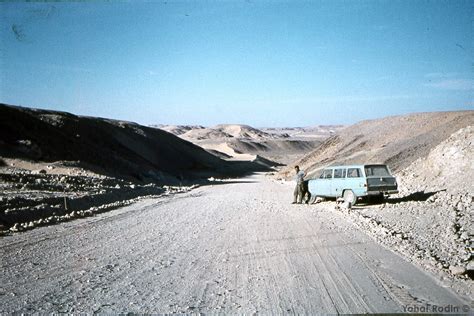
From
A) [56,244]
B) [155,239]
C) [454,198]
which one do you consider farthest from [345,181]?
[56,244]

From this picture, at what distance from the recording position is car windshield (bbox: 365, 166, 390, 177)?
1462 centimetres

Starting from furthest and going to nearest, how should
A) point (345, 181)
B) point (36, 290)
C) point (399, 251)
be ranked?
point (345, 181), point (399, 251), point (36, 290)

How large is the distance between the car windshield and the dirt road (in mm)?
4103

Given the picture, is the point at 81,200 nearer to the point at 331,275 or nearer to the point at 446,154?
the point at 331,275

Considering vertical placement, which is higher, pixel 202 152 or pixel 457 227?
pixel 202 152

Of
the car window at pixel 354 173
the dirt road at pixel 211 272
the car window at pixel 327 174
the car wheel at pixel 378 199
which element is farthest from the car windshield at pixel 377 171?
the dirt road at pixel 211 272

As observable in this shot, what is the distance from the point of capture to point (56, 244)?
29.6ft

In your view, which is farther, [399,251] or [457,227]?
[457,227]

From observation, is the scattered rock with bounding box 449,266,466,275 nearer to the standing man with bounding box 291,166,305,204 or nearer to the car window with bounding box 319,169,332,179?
the car window with bounding box 319,169,332,179

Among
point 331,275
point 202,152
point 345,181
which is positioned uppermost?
point 202,152

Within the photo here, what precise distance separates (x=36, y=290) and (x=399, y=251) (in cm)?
686

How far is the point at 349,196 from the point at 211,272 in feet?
32.0

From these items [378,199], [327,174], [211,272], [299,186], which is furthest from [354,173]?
[211,272]

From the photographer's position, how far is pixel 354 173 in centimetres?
1500
